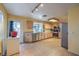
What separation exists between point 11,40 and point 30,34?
3.83 meters

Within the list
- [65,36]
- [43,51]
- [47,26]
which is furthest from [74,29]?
[47,26]

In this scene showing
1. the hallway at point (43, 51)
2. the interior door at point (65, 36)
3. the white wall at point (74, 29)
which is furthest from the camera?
the interior door at point (65, 36)

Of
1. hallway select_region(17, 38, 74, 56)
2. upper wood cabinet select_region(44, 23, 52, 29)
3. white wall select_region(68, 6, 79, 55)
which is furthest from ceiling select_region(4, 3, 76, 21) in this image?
upper wood cabinet select_region(44, 23, 52, 29)

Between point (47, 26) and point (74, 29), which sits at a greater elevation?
point (47, 26)

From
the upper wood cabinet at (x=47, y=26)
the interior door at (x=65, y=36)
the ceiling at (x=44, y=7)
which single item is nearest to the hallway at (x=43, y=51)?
the interior door at (x=65, y=36)

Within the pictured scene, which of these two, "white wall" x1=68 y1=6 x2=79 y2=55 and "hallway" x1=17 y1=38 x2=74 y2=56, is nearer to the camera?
"white wall" x1=68 y1=6 x2=79 y2=55

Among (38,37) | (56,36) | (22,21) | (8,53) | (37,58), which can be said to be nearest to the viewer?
(37,58)

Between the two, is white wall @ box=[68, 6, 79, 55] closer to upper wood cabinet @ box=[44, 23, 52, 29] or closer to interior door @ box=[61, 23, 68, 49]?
interior door @ box=[61, 23, 68, 49]

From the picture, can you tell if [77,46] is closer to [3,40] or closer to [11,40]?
[11,40]

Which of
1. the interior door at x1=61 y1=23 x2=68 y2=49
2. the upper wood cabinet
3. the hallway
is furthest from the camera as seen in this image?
the upper wood cabinet

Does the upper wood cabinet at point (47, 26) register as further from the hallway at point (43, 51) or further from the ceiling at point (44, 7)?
the ceiling at point (44, 7)

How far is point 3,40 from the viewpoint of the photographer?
473 cm

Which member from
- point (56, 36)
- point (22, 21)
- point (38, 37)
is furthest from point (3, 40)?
point (56, 36)

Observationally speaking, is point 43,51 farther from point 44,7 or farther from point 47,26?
point 47,26
